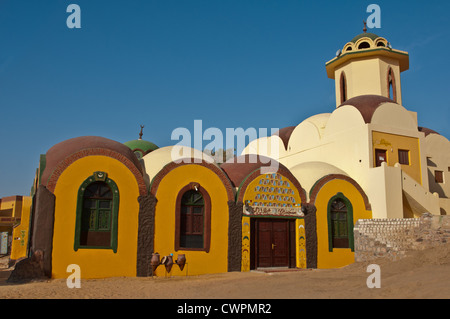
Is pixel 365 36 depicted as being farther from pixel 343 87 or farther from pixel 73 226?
pixel 73 226

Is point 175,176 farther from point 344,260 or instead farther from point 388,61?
point 388,61

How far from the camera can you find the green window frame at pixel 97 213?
12.0m

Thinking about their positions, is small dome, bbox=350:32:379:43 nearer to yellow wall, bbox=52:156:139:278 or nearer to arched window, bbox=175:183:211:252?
arched window, bbox=175:183:211:252

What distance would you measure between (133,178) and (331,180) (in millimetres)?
7815

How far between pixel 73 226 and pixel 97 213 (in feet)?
2.57

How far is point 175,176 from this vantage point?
13.5 m

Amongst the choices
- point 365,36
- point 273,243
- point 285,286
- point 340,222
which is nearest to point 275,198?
point 273,243

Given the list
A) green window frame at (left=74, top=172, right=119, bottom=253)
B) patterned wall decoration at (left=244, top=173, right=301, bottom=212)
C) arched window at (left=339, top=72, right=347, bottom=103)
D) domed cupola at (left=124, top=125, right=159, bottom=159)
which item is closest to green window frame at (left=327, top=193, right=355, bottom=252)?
patterned wall decoration at (left=244, top=173, right=301, bottom=212)

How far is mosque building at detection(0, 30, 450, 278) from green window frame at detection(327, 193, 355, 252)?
4 cm

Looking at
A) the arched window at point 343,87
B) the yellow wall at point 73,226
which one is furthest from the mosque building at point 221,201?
the arched window at point 343,87

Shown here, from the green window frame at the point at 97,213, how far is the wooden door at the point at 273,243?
5.03 m

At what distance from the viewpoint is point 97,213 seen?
12297mm
